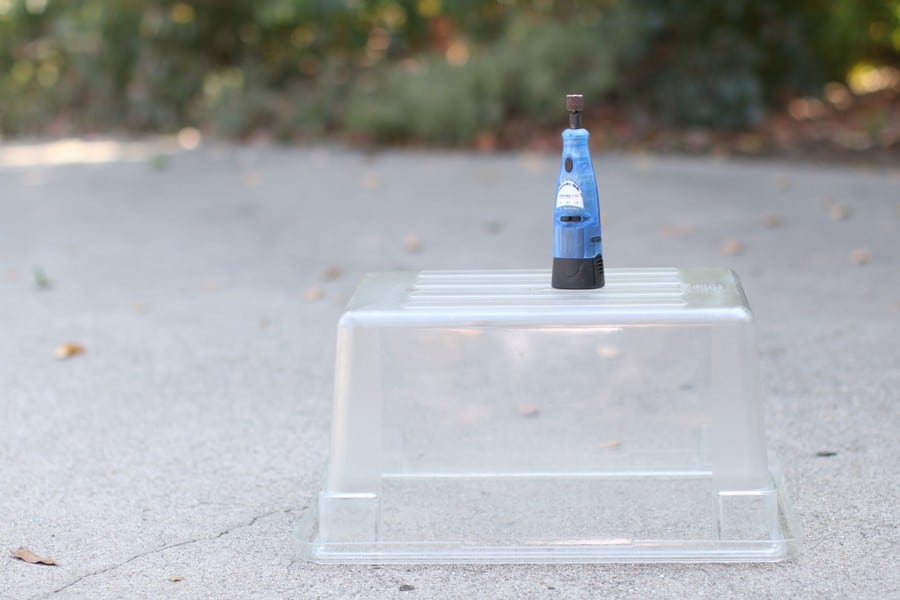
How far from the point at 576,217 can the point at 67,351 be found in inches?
103

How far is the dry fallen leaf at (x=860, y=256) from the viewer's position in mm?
6145

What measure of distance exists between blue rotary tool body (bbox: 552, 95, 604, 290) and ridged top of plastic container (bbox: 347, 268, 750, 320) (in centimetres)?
4

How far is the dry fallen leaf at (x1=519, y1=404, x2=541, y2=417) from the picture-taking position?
4.10m

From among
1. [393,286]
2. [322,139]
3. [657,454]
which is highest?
[393,286]

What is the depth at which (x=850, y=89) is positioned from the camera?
12.3m

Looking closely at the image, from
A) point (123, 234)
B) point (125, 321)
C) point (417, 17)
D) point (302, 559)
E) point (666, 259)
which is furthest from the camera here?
point (417, 17)

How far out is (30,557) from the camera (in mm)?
3045

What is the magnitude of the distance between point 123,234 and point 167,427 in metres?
3.81

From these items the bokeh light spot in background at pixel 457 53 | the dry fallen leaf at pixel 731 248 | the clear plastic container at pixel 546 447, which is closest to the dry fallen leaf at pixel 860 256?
the dry fallen leaf at pixel 731 248

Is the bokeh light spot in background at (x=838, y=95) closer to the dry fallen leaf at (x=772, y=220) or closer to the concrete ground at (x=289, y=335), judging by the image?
the concrete ground at (x=289, y=335)

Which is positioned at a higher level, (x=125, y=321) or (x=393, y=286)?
(x=393, y=286)

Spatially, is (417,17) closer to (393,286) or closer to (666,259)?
(666,259)

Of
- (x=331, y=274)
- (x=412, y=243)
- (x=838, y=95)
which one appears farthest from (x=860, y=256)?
(x=838, y=95)

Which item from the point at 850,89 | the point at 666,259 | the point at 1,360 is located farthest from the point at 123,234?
the point at 850,89
